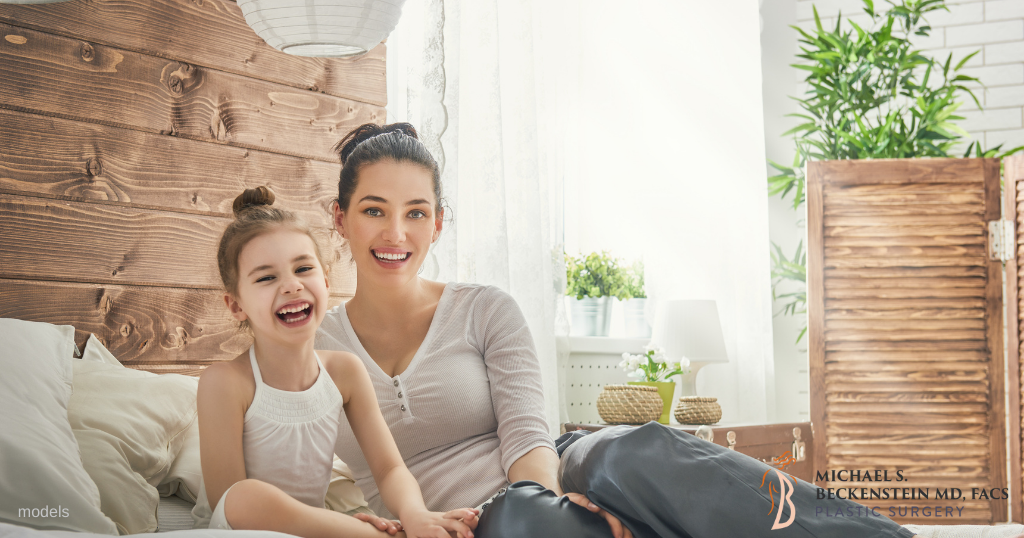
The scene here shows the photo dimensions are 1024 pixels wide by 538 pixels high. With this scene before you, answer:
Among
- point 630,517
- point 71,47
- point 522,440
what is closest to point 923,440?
point 522,440

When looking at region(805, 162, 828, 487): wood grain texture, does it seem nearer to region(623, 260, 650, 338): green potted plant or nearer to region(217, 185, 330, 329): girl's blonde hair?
region(623, 260, 650, 338): green potted plant

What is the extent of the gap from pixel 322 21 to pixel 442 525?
2.47 feet

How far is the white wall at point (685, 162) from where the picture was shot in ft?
10.8

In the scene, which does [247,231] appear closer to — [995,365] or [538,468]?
[538,468]

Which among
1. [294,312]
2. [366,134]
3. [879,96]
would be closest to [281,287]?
[294,312]

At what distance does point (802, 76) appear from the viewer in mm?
3686

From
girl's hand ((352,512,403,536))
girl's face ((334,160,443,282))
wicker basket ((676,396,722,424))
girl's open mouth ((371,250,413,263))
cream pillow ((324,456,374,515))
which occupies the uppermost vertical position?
girl's face ((334,160,443,282))

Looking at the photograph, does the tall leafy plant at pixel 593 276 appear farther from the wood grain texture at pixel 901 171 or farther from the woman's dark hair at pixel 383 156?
the woman's dark hair at pixel 383 156

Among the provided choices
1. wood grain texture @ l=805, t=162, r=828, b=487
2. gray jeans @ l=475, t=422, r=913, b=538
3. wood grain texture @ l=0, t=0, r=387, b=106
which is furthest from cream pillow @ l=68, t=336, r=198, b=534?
wood grain texture @ l=805, t=162, r=828, b=487

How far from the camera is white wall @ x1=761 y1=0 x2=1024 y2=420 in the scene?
3.30m

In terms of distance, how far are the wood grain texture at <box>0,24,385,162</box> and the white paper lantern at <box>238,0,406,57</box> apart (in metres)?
0.60

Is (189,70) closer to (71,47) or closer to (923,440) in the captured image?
(71,47)

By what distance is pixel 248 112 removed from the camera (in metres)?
1.88

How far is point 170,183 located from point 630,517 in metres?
1.25
